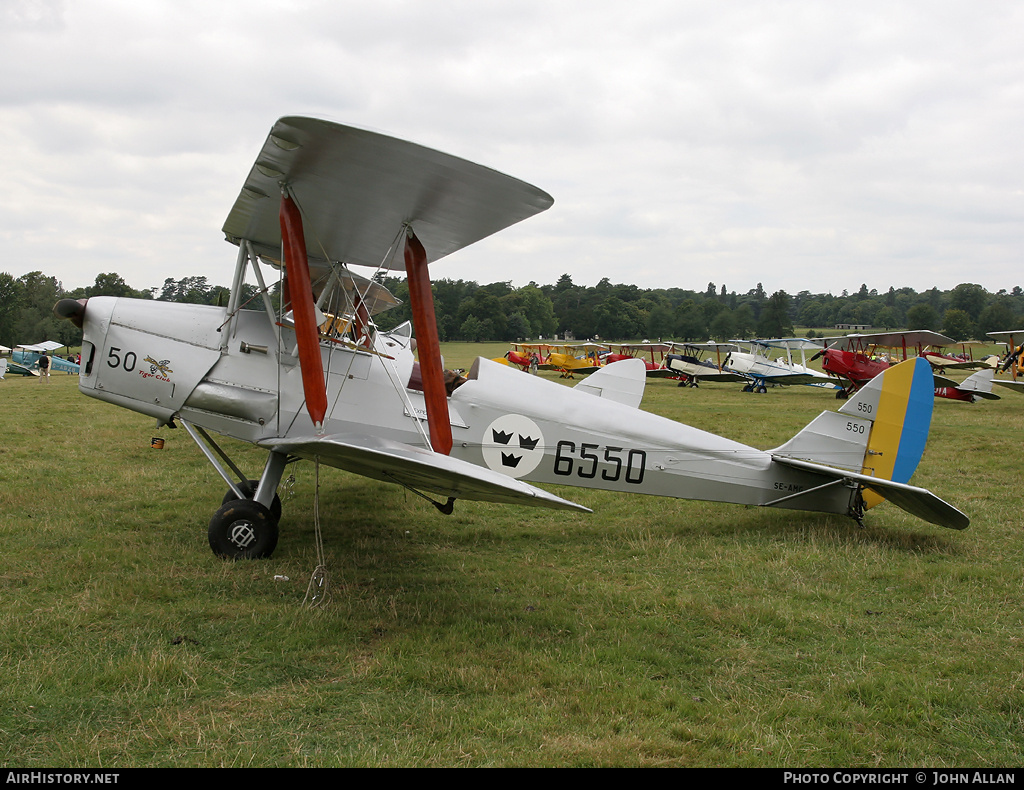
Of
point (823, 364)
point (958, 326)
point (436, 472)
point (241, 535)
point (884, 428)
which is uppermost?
point (958, 326)

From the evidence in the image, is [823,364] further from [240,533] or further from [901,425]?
[240,533]

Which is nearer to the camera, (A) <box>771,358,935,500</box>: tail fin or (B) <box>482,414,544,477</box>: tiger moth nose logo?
(B) <box>482,414,544,477</box>: tiger moth nose logo

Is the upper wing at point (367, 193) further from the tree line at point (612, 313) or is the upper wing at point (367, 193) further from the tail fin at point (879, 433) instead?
the tree line at point (612, 313)

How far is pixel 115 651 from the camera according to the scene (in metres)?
3.56

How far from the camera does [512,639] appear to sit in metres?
3.87

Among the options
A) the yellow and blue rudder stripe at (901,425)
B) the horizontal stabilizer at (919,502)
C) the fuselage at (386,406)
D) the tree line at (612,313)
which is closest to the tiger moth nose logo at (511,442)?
the fuselage at (386,406)

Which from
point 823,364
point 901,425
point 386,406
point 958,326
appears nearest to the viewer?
point 386,406

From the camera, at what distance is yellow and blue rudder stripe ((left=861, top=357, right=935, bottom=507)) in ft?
20.2

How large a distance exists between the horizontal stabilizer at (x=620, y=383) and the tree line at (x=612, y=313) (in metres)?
25.5

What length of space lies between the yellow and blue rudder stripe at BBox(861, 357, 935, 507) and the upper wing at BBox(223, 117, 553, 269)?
378 cm

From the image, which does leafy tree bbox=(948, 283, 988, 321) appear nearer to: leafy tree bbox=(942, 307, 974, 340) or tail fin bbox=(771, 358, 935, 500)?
leafy tree bbox=(942, 307, 974, 340)

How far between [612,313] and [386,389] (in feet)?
314

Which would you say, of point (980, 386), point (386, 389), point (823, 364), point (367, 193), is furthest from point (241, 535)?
point (823, 364)

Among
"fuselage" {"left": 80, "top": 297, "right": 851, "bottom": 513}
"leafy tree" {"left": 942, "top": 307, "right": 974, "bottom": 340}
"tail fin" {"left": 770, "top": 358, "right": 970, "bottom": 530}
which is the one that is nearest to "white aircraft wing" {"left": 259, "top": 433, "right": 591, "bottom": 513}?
"fuselage" {"left": 80, "top": 297, "right": 851, "bottom": 513}
